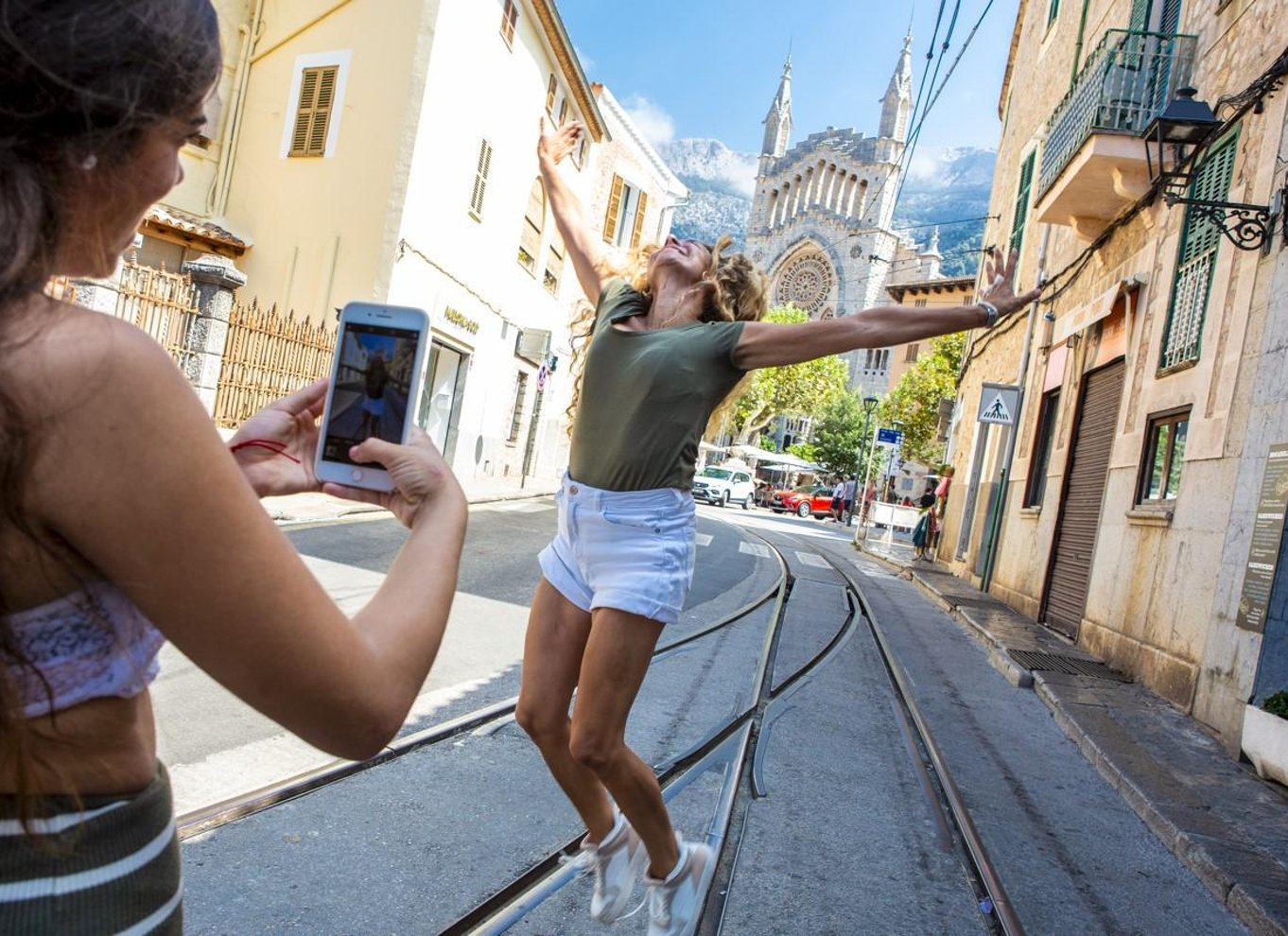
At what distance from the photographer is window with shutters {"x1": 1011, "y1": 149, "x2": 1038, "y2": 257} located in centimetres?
1797

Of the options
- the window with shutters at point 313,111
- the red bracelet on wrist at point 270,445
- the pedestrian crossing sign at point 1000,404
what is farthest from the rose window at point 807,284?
the red bracelet on wrist at point 270,445

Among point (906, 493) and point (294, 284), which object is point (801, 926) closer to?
point (294, 284)

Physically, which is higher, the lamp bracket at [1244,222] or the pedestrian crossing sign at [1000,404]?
the lamp bracket at [1244,222]

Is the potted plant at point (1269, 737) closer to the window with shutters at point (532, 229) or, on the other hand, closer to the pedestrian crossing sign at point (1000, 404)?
the pedestrian crossing sign at point (1000, 404)

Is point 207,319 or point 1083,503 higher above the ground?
point 207,319

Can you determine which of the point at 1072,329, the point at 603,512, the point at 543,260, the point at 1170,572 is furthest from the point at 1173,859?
the point at 543,260

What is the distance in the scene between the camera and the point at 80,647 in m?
0.87

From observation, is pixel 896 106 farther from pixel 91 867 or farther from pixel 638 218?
pixel 91 867

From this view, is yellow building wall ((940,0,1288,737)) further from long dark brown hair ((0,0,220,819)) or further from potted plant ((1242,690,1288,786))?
long dark brown hair ((0,0,220,819))

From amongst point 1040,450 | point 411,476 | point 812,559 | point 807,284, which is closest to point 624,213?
point 812,559

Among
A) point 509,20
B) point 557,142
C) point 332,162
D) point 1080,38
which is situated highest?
point 509,20

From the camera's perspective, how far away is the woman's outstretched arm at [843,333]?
2.44 meters

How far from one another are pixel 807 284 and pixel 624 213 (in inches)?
2669

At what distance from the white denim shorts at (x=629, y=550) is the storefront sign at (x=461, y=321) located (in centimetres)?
1728
